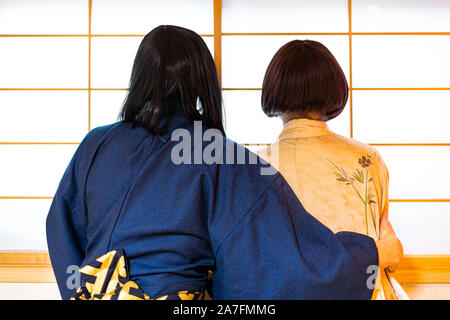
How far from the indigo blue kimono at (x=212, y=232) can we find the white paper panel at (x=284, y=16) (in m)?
2.28

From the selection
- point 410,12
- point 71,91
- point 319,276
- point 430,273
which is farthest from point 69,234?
point 410,12

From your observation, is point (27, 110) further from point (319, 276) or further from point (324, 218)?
point (319, 276)

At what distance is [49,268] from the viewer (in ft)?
9.24

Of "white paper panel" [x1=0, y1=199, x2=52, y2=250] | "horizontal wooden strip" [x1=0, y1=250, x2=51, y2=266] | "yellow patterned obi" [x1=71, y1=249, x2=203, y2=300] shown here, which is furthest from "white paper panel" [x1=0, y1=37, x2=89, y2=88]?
"yellow patterned obi" [x1=71, y1=249, x2=203, y2=300]

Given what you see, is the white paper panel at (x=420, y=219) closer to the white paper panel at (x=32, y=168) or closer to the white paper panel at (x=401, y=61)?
the white paper panel at (x=401, y=61)

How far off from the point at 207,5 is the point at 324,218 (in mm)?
2250

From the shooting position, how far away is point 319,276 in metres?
0.75

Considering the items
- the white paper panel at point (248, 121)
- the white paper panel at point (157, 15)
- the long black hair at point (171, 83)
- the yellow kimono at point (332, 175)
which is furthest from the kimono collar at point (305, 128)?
the white paper panel at point (157, 15)

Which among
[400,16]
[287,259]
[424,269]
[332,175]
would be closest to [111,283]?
[287,259]

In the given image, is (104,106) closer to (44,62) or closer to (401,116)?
(44,62)

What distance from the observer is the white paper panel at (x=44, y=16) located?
2.99 m

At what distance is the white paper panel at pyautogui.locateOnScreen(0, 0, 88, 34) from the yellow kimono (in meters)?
2.32

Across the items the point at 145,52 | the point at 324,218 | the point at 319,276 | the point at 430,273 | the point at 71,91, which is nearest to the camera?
the point at 319,276

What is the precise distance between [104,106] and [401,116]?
2193 mm
